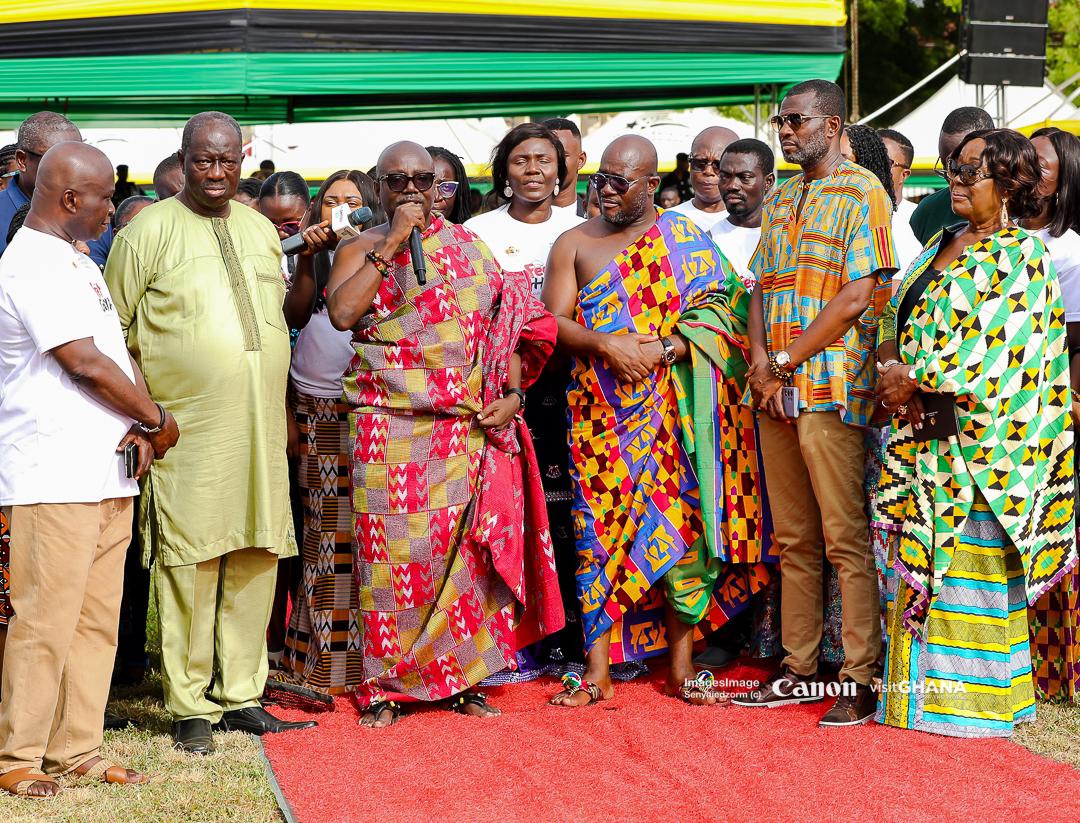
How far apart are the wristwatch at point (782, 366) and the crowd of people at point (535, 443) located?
0.02 metres

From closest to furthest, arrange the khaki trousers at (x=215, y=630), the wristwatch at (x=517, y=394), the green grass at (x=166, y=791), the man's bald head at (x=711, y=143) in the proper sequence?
the green grass at (x=166, y=791) < the khaki trousers at (x=215, y=630) < the wristwatch at (x=517, y=394) < the man's bald head at (x=711, y=143)

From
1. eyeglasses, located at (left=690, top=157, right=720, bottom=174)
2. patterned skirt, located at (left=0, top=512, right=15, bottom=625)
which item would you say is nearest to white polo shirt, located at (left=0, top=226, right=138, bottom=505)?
patterned skirt, located at (left=0, top=512, right=15, bottom=625)

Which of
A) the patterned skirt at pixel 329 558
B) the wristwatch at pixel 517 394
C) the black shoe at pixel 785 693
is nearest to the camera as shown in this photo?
the black shoe at pixel 785 693

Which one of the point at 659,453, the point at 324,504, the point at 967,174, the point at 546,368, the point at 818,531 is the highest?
the point at 967,174

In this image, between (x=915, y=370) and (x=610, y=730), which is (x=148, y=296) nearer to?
(x=610, y=730)

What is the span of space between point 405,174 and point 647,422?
4.91 feet

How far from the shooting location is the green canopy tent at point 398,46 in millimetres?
9797

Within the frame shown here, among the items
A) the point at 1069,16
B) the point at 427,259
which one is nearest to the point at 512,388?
the point at 427,259

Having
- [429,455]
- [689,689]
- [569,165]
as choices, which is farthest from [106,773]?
[569,165]

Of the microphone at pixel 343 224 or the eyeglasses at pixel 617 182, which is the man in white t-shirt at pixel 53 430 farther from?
the eyeglasses at pixel 617 182

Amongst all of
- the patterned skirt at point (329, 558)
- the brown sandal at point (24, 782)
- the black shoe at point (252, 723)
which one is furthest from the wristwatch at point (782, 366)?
the brown sandal at point (24, 782)

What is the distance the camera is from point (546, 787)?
14.5 feet

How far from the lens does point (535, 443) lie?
6.05m

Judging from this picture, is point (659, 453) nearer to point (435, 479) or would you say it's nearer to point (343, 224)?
point (435, 479)
